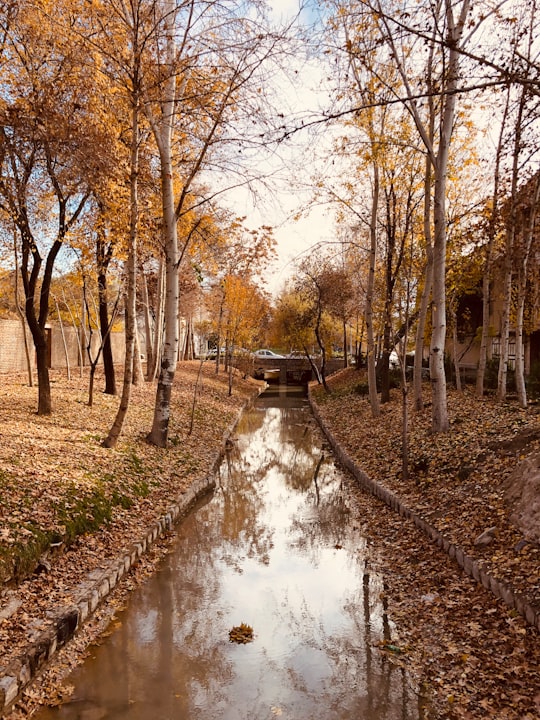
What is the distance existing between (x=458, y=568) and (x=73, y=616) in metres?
4.25

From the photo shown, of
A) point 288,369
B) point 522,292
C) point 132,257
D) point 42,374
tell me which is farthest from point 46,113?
point 288,369

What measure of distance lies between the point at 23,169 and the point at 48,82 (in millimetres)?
1687

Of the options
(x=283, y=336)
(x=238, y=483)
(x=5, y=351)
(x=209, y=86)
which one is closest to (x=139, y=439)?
(x=238, y=483)

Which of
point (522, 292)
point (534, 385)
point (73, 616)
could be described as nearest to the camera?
point (73, 616)

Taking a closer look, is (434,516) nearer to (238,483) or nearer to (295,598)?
(295,598)

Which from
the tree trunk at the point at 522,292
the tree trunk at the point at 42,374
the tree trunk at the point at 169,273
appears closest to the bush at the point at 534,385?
the tree trunk at the point at 522,292

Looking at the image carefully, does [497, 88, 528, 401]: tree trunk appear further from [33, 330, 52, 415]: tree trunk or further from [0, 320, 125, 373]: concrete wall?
[0, 320, 125, 373]: concrete wall

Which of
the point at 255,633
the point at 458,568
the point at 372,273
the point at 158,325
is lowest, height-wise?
the point at 255,633

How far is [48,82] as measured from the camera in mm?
9781

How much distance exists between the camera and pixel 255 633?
5590 mm

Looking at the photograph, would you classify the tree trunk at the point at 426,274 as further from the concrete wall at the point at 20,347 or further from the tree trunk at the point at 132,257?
the concrete wall at the point at 20,347

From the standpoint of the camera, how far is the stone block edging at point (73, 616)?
4223 millimetres

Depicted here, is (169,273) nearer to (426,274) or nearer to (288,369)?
(426,274)

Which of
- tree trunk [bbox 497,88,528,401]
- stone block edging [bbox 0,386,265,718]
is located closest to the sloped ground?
tree trunk [bbox 497,88,528,401]
